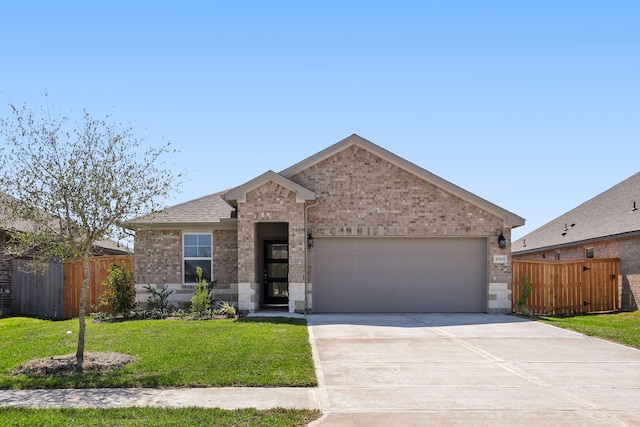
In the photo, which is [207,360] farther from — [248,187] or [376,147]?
[376,147]

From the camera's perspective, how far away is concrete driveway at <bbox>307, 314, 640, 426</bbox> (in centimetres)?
684

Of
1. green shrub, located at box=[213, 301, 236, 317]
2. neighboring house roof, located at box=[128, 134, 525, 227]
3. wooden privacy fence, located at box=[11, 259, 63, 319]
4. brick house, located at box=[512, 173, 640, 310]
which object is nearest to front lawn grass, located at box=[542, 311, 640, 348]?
brick house, located at box=[512, 173, 640, 310]

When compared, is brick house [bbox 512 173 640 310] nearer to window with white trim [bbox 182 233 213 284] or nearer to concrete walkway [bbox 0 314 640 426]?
concrete walkway [bbox 0 314 640 426]

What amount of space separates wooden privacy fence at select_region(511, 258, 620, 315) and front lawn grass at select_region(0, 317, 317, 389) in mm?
7798

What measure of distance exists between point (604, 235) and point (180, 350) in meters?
16.4

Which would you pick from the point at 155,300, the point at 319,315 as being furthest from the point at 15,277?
the point at 319,315

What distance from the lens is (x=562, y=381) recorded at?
8.59 metres

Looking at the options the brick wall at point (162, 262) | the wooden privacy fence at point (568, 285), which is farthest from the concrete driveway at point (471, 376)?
the brick wall at point (162, 262)

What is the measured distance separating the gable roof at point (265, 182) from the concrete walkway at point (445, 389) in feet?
16.5

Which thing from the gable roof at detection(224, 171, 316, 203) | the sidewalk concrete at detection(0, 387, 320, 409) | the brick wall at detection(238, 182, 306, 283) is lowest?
the sidewalk concrete at detection(0, 387, 320, 409)

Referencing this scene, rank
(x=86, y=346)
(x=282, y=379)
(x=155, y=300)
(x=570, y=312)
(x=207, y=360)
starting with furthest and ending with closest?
(x=570, y=312) < (x=155, y=300) < (x=86, y=346) < (x=207, y=360) < (x=282, y=379)

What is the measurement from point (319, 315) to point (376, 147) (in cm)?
A: 511

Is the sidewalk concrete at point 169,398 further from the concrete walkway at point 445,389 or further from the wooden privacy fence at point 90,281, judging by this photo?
the wooden privacy fence at point 90,281

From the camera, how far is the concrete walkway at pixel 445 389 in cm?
686
